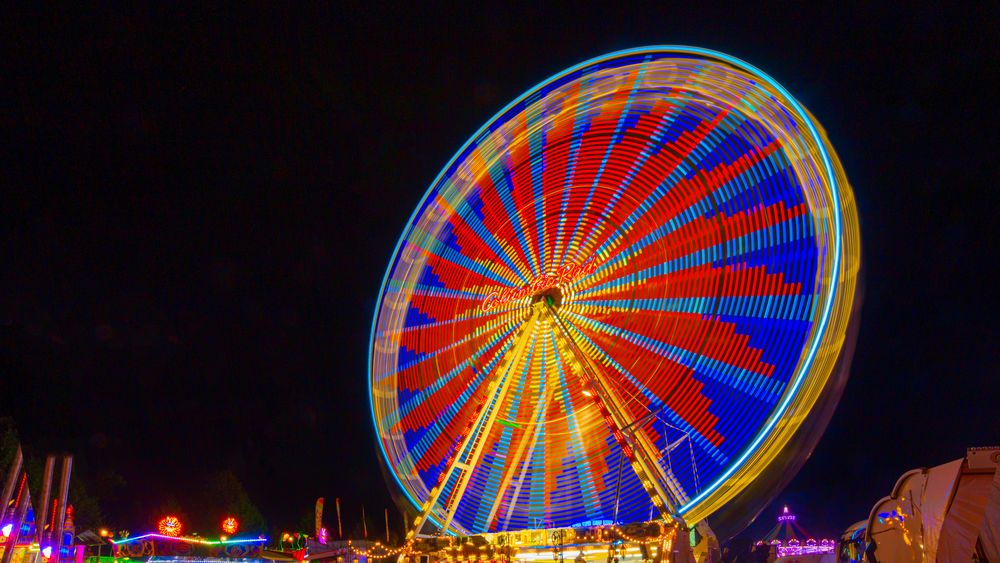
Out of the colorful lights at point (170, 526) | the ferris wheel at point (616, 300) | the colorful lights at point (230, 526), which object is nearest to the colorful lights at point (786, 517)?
the colorful lights at point (230, 526)

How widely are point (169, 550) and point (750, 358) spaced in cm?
2444

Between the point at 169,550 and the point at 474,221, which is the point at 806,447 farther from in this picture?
the point at 169,550

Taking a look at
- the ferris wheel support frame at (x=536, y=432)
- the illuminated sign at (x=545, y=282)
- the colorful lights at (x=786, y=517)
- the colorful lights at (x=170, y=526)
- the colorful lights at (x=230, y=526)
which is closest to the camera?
the ferris wheel support frame at (x=536, y=432)

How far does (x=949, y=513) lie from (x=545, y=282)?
28.3ft

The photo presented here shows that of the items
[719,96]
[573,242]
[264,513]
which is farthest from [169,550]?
[719,96]

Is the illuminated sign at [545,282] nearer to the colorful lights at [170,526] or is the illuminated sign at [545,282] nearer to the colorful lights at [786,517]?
the colorful lights at [170,526]

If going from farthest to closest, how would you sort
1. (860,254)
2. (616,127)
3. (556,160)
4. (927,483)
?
(556,160) → (616,127) → (860,254) → (927,483)

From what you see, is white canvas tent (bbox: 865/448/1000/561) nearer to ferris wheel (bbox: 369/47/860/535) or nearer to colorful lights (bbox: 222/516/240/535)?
ferris wheel (bbox: 369/47/860/535)

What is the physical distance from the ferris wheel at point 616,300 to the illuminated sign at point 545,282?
28 millimetres

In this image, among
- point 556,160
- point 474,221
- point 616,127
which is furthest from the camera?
point 474,221

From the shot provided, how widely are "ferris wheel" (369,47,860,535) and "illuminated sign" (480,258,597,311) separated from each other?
3 cm

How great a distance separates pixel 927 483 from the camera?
17.0 ft

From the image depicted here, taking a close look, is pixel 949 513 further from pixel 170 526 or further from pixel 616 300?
pixel 170 526

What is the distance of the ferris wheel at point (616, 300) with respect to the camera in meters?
10.1
